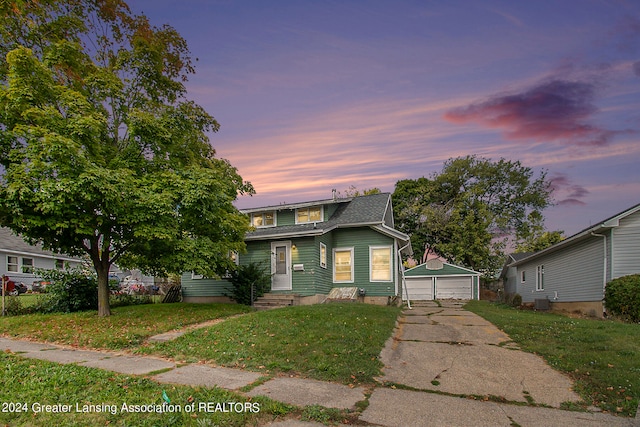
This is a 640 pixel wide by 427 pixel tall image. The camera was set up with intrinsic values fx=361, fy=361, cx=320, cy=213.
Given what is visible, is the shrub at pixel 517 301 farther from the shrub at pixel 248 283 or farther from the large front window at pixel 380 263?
the shrub at pixel 248 283

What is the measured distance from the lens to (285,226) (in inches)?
756

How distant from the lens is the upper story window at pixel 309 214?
19.1 m

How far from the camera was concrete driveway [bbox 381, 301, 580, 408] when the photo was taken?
18.4 feet

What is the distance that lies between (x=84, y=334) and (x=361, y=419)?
8.75m

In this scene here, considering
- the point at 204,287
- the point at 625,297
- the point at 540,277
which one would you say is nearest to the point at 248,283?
the point at 204,287

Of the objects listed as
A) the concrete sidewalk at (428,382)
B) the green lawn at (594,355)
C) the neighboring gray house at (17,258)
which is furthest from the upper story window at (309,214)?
the neighboring gray house at (17,258)

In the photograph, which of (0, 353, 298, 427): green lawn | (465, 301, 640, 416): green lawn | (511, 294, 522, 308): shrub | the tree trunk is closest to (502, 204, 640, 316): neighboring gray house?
(511, 294, 522, 308): shrub

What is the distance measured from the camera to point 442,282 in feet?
98.3

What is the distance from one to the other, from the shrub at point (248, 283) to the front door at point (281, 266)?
1.81 ft

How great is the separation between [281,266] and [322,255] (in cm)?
202

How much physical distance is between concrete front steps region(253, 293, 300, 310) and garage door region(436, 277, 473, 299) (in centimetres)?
1790

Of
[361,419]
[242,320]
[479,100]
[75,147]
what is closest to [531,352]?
[361,419]

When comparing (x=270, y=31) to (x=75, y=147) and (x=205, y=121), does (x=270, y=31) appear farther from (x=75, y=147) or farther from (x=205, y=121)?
(x=75, y=147)

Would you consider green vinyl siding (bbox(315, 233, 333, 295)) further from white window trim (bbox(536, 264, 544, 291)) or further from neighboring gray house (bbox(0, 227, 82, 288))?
neighboring gray house (bbox(0, 227, 82, 288))
